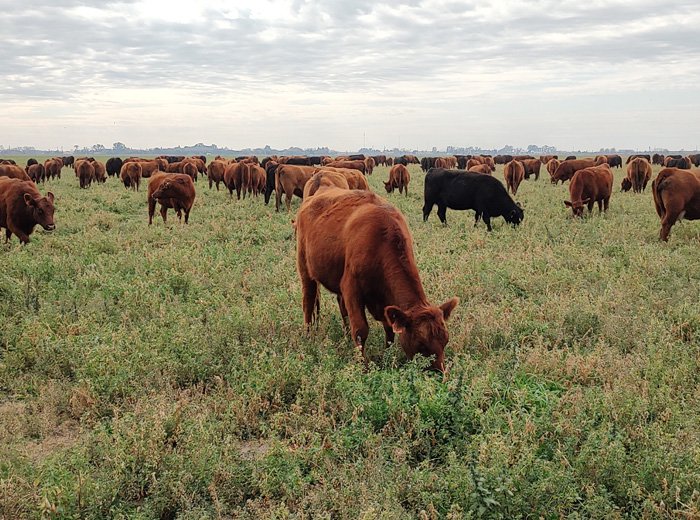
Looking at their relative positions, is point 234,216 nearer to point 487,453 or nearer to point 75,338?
point 75,338

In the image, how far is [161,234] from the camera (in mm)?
14633

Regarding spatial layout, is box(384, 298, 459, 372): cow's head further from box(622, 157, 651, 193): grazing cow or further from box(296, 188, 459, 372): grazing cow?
box(622, 157, 651, 193): grazing cow

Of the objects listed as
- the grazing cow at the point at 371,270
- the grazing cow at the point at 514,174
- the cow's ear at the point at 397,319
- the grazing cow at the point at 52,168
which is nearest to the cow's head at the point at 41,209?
the grazing cow at the point at 371,270

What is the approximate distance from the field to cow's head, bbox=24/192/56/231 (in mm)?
3024

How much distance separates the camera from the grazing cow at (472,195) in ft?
53.9

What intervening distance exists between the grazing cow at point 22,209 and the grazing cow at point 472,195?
10975 mm

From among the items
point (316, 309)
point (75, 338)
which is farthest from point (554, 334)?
point (75, 338)

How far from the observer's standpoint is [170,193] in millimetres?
16859

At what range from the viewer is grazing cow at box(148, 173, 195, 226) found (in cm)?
1677

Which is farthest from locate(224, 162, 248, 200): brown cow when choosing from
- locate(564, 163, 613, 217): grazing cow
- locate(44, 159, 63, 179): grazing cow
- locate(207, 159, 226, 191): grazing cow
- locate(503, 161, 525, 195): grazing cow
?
locate(44, 159, 63, 179): grazing cow

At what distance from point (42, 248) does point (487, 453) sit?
1170 centimetres

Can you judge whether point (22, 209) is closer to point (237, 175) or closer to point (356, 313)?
point (356, 313)

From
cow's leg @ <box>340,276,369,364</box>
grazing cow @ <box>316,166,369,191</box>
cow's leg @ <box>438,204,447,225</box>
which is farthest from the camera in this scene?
grazing cow @ <box>316,166,369,191</box>

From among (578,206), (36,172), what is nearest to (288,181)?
(578,206)
